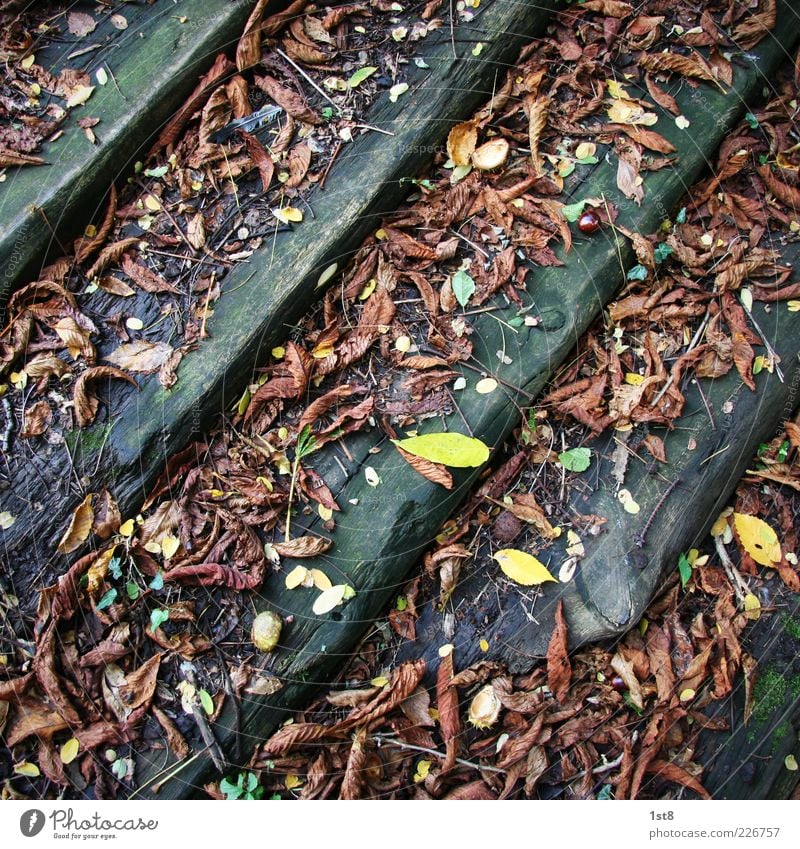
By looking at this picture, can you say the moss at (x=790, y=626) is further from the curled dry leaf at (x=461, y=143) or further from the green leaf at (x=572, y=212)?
the curled dry leaf at (x=461, y=143)

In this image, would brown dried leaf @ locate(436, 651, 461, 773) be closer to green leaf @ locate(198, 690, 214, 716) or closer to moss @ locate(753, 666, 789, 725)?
green leaf @ locate(198, 690, 214, 716)

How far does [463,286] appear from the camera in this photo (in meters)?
2.44

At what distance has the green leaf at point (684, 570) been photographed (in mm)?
2371

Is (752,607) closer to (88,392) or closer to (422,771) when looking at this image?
(422,771)

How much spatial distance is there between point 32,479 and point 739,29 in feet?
10.9

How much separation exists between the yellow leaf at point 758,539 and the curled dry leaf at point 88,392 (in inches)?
91.6

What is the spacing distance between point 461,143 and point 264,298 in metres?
1.02

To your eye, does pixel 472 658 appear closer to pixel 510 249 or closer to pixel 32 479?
pixel 510 249

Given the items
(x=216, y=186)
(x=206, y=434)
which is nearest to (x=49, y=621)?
(x=206, y=434)

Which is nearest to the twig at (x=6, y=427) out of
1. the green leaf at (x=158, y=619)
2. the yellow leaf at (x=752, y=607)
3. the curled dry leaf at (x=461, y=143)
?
the green leaf at (x=158, y=619)

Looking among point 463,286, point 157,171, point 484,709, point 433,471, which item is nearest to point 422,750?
point 484,709

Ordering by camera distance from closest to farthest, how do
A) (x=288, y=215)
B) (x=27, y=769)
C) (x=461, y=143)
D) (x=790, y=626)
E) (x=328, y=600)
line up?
(x=27, y=769), (x=328, y=600), (x=790, y=626), (x=288, y=215), (x=461, y=143)

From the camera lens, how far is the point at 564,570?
7.60ft

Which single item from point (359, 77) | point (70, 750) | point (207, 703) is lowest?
point (207, 703)
